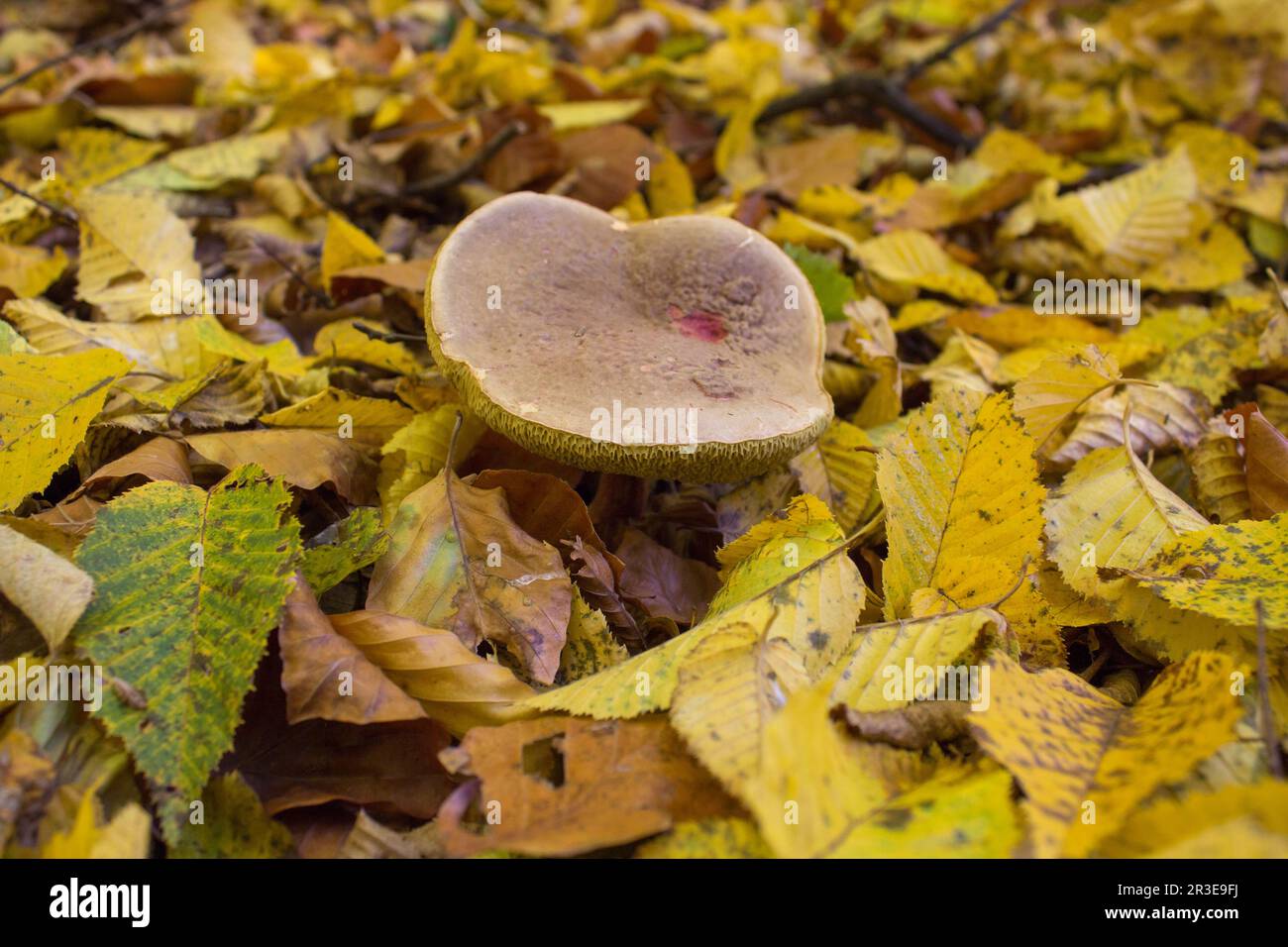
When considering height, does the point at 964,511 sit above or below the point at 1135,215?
below

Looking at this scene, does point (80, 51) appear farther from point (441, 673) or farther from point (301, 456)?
point (441, 673)

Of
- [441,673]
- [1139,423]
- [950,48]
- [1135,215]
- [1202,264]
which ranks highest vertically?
[950,48]

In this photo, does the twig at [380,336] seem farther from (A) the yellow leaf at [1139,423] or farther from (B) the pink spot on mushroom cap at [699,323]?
(A) the yellow leaf at [1139,423]

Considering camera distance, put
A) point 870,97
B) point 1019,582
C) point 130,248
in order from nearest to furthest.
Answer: point 1019,582 → point 130,248 → point 870,97

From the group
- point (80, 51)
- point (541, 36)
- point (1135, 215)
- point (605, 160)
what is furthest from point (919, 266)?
point (80, 51)

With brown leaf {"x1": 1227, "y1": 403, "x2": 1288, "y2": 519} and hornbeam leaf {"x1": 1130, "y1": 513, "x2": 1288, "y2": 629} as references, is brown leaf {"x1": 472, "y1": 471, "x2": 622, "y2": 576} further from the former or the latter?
brown leaf {"x1": 1227, "y1": 403, "x2": 1288, "y2": 519}

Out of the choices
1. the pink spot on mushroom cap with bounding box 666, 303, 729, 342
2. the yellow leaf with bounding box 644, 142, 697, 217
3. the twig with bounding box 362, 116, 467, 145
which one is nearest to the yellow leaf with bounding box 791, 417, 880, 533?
the pink spot on mushroom cap with bounding box 666, 303, 729, 342

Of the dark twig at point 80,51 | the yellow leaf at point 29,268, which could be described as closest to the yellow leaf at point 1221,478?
the yellow leaf at point 29,268
